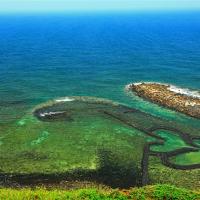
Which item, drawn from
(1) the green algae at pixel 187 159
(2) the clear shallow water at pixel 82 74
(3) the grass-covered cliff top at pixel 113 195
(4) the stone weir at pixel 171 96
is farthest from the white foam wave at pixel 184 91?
(3) the grass-covered cliff top at pixel 113 195

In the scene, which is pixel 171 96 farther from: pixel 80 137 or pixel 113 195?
pixel 113 195

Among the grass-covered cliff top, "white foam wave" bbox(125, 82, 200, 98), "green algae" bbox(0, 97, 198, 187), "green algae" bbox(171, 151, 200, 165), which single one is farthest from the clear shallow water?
the grass-covered cliff top

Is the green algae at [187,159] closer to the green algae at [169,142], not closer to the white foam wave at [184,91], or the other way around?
the green algae at [169,142]

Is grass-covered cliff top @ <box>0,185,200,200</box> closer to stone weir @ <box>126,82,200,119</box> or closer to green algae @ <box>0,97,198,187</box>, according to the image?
green algae @ <box>0,97,198,187</box>

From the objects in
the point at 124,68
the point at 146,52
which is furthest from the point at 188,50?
the point at 124,68

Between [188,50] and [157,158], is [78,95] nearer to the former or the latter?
[157,158]

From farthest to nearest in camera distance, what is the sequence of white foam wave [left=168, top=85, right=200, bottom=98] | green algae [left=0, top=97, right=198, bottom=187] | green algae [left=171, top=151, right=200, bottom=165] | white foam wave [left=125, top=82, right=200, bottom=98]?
white foam wave [left=125, top=82, right=200, bottom=98] < white foam wave [left=168, top=85, right=200, bottom=98] < green algae [left=171, top=151, right=200, bottom=165] < green algae [left=0, top=97, right=198, bottom=187]

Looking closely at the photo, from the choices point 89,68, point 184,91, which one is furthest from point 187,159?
point 89,68

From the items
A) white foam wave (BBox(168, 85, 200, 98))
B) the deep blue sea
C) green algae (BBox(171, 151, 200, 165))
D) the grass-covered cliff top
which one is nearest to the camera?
the grass-covered cliff top
